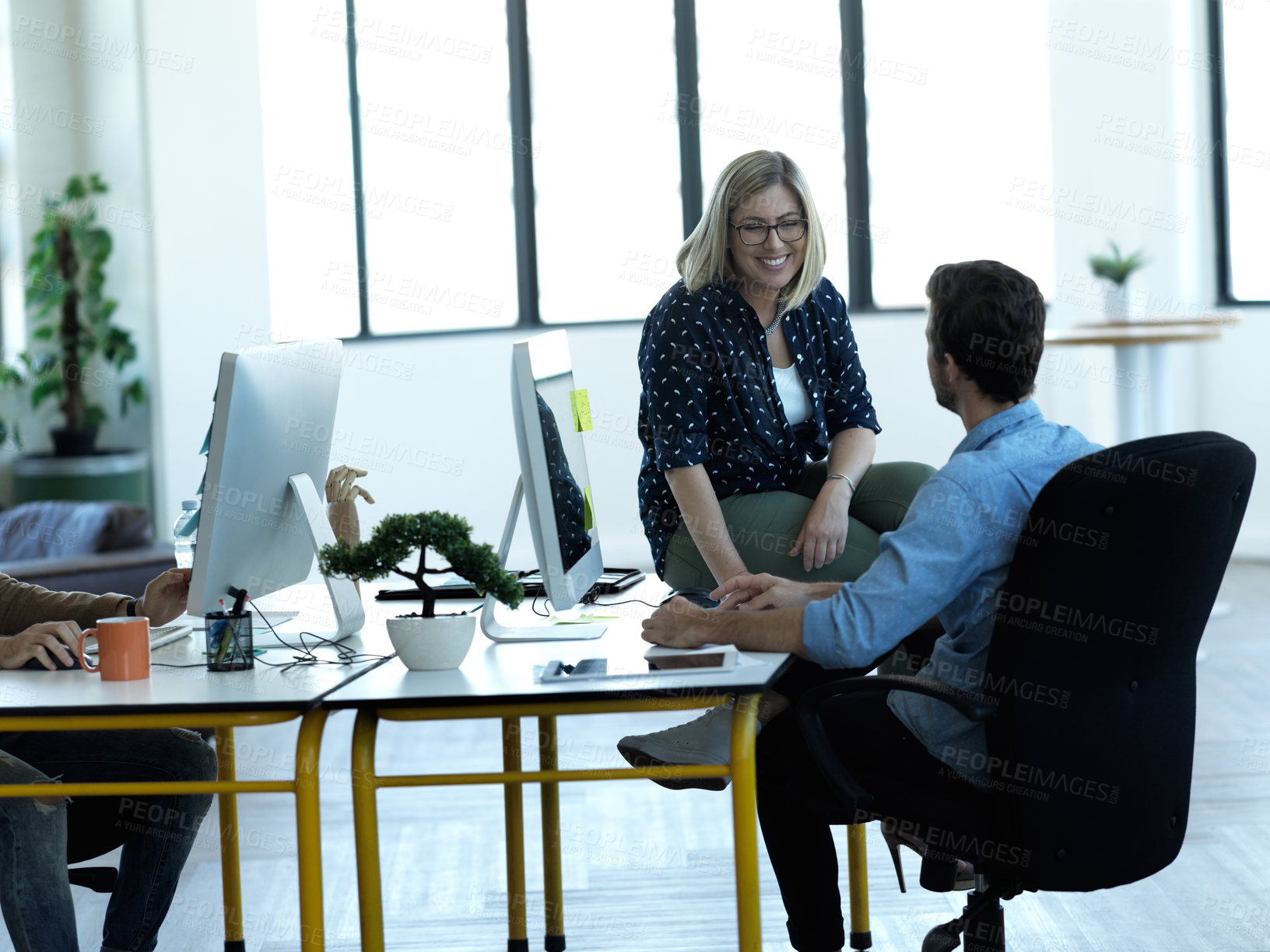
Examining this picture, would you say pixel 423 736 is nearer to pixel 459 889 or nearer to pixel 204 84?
pixel 459 889

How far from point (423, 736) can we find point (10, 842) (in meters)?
2.26

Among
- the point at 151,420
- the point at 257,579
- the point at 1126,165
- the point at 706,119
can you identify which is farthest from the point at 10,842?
the point at 1126,165

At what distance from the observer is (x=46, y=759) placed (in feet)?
6.47

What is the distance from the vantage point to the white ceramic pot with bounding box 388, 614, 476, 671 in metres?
1.74

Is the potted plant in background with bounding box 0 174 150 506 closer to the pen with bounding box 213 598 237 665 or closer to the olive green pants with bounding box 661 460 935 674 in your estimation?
the olive green pants with bounding box 661 460 935 674

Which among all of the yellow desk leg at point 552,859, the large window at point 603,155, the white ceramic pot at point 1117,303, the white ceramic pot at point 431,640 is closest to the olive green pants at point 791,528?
the yellow desk leg at point 552,859

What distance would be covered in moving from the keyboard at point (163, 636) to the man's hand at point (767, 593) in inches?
34.3

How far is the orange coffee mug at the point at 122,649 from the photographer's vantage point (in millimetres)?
1736

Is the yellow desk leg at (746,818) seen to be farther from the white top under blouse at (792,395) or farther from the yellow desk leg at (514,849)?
the white top under blouse at (792,395)

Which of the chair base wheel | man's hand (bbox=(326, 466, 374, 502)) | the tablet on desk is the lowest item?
the chair base wheel

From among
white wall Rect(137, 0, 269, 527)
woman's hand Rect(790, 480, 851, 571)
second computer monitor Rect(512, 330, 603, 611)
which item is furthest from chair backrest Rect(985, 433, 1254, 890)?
white wall Rect(137, 0, 269, 527)

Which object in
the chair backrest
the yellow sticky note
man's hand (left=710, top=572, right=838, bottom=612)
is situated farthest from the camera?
the yellow sticky note

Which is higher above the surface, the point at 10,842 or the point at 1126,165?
the point at 1126,165

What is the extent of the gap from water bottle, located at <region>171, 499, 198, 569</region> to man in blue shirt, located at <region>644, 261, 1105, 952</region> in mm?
843
